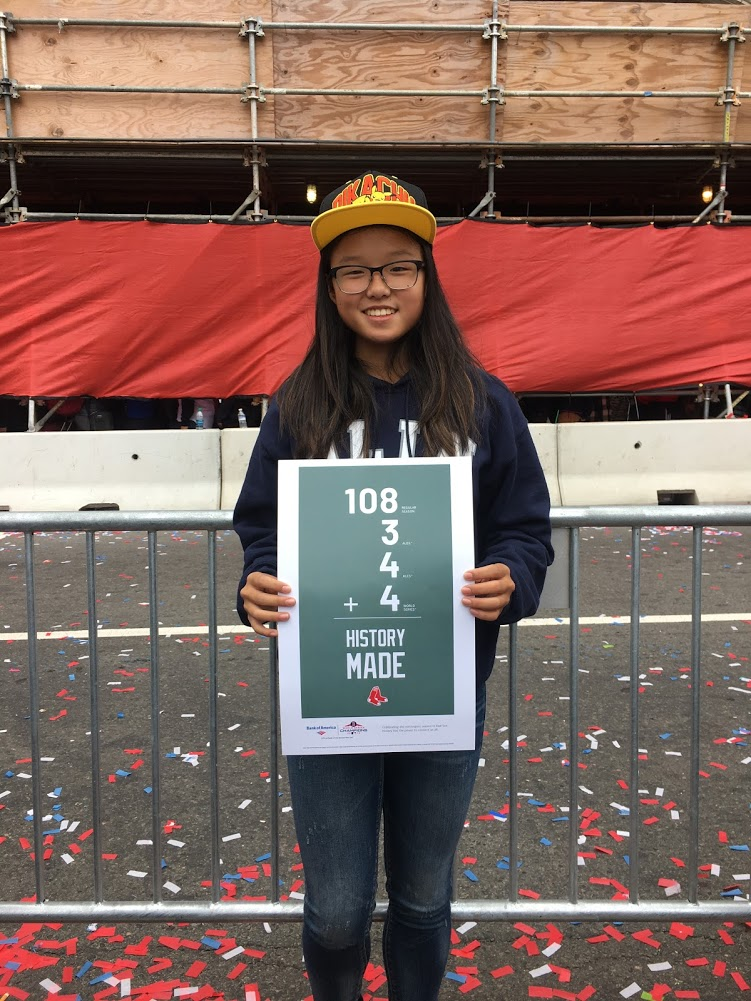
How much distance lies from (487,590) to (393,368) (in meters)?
0.56

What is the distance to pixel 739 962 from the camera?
2340 millimetres

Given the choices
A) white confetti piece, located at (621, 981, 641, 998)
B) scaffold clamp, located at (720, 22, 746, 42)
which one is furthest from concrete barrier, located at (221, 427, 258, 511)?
scaffold clamp, located at (720, 22, 746, 42)

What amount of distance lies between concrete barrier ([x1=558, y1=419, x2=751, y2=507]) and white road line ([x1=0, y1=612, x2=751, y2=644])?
3818 millimetres

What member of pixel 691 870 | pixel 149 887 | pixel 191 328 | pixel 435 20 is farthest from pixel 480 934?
pixel 435 20

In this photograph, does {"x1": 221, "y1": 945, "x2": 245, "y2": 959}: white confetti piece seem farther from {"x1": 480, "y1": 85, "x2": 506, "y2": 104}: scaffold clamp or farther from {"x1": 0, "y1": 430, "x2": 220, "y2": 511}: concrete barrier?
{"x1": 480, "y1": 85, "x2": 506, "y2": 104}: scaffold clamp

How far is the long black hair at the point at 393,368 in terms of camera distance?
1.68 m

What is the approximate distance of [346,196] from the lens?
165 cm

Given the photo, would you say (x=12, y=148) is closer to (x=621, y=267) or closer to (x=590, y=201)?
(x=621, y=267)

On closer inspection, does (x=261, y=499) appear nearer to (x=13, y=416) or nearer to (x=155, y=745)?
(x=155, y=745)

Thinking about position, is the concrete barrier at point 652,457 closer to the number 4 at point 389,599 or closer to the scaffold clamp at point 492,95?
the scaffold clamp at point 492,95

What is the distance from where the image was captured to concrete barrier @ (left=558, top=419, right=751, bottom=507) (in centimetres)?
929

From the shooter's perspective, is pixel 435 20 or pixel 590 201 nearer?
pixel 435 20

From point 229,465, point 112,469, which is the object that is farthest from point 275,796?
point 112,469

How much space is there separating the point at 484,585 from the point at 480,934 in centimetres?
152
